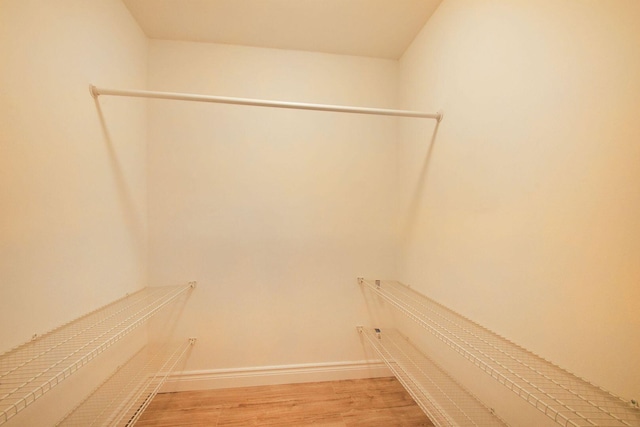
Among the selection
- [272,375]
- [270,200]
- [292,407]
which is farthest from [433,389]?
[270,200]

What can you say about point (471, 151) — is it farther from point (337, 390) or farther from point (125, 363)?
point (125, 363)

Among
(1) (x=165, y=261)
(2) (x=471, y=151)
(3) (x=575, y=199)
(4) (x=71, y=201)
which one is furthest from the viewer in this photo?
(1) (x=165, y=261)

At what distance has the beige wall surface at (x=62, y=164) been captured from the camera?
758mm

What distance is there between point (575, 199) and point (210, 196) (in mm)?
1743

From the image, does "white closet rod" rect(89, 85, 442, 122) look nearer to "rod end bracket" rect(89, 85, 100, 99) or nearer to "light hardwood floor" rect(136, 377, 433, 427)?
"rod end bracket" rect(89, 85, 100, 99)

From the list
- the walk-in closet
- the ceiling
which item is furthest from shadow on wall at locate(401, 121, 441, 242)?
the ceiling

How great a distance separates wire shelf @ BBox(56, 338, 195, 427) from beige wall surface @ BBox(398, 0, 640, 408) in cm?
159

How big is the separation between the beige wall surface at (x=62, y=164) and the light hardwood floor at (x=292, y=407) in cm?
76

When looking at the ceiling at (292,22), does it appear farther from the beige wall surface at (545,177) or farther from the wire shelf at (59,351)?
the wire shelf at (59,351)

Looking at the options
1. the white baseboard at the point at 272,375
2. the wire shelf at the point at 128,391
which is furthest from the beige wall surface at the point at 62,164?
the white baseboard at the point at 272,375

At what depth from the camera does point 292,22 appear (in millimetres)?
1429

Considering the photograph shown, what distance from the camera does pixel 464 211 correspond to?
1.13 meters

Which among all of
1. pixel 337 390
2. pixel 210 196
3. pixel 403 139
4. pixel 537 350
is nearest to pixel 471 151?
pixel 403 139

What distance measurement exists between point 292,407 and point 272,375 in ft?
0.86
